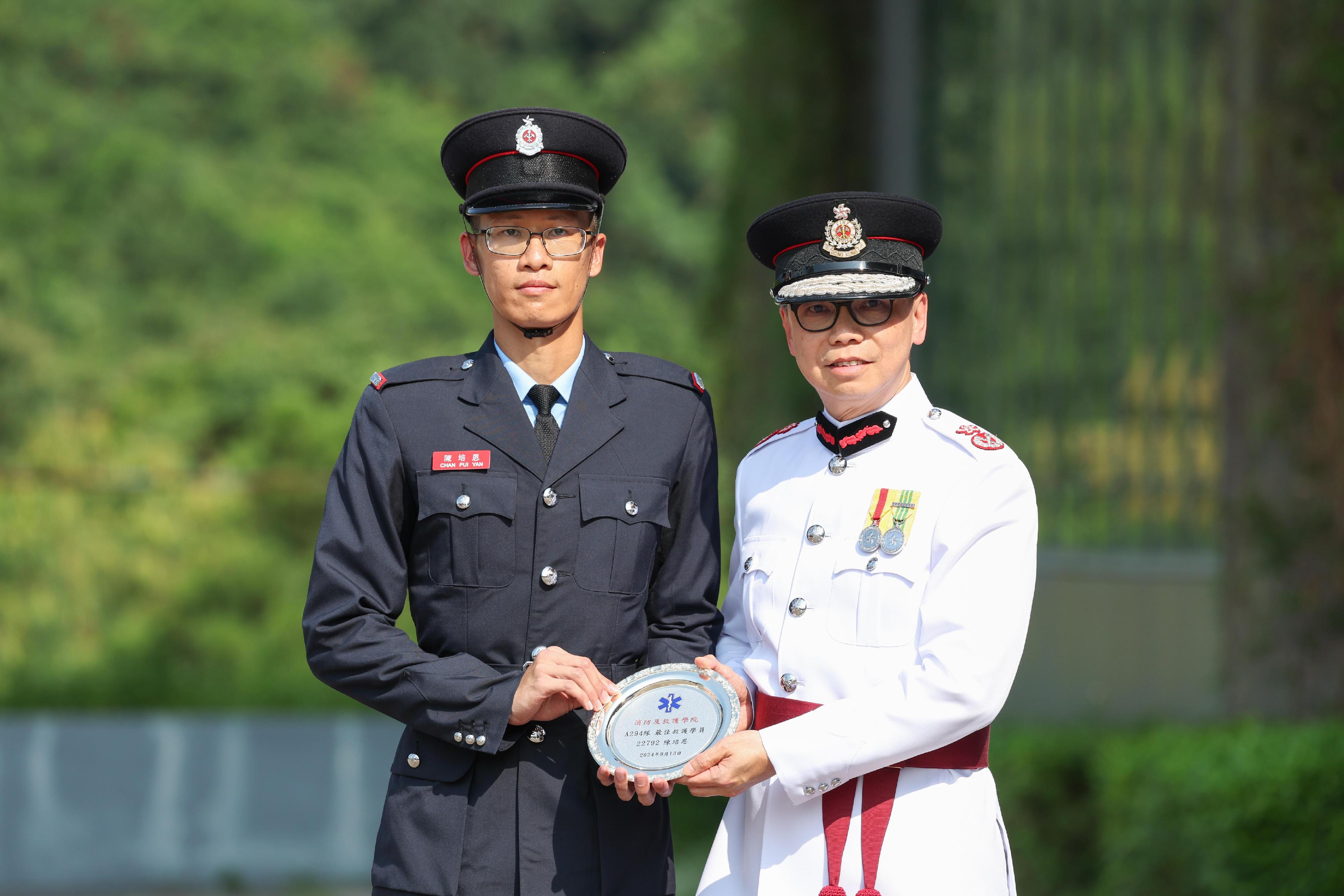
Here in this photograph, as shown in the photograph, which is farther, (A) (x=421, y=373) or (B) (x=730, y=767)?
(A) (x=421, y=373)

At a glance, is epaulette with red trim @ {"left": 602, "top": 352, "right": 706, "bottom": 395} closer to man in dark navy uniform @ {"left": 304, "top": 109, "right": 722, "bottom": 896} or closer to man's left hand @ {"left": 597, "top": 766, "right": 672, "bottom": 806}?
man in dark navy uniform @ {"left": 304, "top": 109, "right": 722, "bottom": 896}

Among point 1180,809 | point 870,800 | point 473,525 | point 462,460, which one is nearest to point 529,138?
point 462,460

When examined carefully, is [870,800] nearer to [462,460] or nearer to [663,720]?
[663,720]

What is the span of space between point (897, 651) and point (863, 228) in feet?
2.34

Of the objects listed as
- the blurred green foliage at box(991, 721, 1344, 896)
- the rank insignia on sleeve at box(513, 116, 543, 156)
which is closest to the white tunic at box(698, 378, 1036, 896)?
the rank insignia on sleeve at box(513, 116, 543, 156)

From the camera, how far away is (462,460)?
101 inches

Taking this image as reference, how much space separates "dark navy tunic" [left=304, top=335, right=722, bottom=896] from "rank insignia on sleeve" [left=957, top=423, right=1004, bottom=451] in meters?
0.51

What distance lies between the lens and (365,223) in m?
17.3

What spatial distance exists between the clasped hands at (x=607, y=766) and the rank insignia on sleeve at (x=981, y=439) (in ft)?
1.88

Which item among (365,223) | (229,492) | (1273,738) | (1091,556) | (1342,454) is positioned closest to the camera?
(1273,738)

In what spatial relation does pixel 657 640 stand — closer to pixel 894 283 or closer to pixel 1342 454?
pixel 894 283

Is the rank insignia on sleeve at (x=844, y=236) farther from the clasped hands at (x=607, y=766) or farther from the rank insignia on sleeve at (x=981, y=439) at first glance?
the clasped hands at (x=607, y=766)

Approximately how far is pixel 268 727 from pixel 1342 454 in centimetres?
557

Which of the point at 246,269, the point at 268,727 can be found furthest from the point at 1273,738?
the point at 246,269
